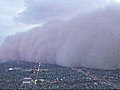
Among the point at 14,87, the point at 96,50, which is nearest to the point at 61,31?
the point at 96,50

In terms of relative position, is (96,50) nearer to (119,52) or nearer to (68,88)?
(119,52)

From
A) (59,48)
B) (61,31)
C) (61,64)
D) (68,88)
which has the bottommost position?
(68,88)

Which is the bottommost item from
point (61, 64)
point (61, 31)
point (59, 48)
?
point (61, 64)

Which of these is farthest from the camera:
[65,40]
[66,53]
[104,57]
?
[65,40]

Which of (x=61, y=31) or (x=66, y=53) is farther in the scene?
(x=61, y=31)

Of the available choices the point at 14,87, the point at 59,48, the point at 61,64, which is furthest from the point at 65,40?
the point at 14,87

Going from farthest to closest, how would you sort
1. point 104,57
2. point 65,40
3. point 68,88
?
point 65,40, point 104,57, point 68,88

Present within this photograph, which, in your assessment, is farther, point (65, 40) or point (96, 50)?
point (65, 40)

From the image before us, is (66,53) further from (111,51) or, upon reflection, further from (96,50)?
(111,51)

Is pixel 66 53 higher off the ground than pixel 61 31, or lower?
lower

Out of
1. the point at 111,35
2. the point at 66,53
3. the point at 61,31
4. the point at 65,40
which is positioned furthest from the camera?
the point at 61,31
